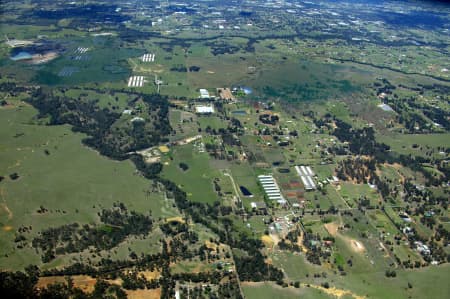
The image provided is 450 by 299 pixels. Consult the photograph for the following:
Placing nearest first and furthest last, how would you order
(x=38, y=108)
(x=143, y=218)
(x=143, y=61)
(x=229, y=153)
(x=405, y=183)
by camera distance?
(x=143, y=218), (x=405, y=183), (x=229, y=153), (x=38, y=108), (x=143, y=61)

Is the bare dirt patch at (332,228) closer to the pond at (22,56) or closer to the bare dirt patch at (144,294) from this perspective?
the bare dirt patch at (144,294)

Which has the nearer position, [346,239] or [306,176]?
[346,239]

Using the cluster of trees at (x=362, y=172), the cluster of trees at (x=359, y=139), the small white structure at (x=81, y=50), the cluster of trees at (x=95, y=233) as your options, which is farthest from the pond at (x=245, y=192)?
the small white structure at (x=81, y=50)

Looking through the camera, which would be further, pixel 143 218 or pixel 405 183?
pixel 405 183

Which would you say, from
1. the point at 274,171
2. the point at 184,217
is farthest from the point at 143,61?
the point at 184,217

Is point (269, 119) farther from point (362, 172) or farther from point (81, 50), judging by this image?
point (81, 50)

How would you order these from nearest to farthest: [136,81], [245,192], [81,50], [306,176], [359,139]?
[245,192] → [306,176] → [359,139] → [136,81] → [81,50]

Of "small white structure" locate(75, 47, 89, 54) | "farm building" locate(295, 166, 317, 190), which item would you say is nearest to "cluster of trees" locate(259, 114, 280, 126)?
"farm building" locate(295, 166, 317, 190)

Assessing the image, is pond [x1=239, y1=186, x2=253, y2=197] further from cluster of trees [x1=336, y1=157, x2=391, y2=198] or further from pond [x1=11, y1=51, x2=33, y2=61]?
pond [x1=11, y1=51, x2=33, y2=61]

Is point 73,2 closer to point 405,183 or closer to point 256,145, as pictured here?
point 256,145

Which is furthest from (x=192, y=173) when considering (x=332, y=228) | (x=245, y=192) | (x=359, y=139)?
(x=359, y=139)

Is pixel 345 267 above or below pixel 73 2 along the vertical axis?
below
